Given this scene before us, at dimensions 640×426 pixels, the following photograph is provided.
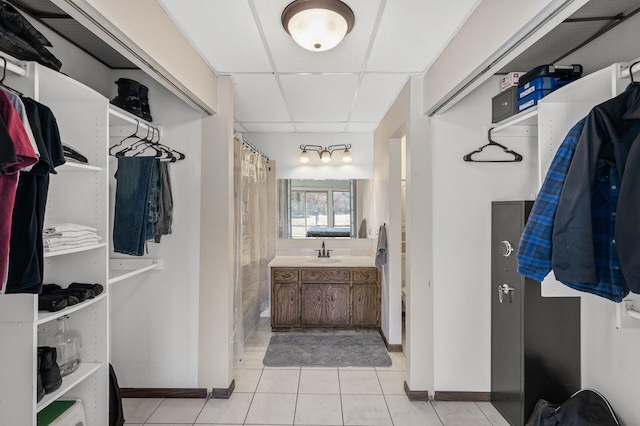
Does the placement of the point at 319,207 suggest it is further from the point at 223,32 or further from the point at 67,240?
the point at 67,240

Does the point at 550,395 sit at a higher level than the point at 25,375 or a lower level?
lower

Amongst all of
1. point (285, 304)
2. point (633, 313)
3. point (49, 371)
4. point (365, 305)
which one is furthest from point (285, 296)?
point (633, 313)

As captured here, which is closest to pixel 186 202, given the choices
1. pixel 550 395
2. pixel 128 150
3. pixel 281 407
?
pixel 128 150

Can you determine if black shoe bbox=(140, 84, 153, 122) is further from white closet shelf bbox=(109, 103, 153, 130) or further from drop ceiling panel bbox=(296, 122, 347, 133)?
drop ceiling panel bbox=(296, 122, 347, 133)

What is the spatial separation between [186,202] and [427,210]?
184 cm

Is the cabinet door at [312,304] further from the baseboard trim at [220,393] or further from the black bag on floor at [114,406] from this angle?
the black bag on floor at [114,406]

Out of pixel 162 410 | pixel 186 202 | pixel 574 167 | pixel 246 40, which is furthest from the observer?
pixel 186 202

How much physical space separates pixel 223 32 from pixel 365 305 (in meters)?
3.11

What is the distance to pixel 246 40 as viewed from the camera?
208cm

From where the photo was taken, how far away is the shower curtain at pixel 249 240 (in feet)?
10.1

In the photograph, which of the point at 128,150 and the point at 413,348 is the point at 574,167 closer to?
the point at 413,348

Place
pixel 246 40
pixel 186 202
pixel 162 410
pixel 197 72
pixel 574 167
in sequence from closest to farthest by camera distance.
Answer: pixel 574 167 → pixel 246 40 → pixel 197 72 → pixel 162 410 → pixel 186 202

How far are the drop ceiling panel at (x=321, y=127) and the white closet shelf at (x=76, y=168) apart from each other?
8.60ft

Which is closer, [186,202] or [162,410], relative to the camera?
[162,410]
